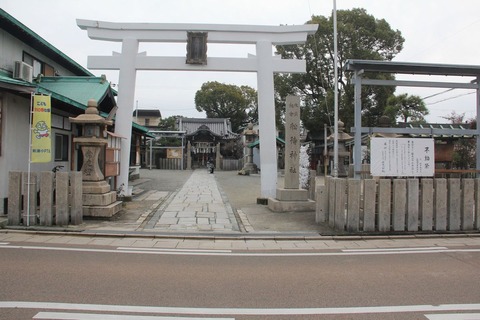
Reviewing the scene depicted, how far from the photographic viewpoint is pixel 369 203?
8.48 meters

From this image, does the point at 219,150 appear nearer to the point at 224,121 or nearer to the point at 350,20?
the point at 224,121

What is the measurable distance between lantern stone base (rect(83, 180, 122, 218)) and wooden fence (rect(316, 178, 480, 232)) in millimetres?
6102

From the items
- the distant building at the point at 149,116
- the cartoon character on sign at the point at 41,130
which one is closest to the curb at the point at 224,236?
the cartoon character on sign at the point at 41,130

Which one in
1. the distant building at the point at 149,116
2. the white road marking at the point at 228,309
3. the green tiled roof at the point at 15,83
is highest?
the distant building at the point at 149,116

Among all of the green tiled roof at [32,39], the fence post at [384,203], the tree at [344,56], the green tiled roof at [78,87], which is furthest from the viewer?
the tree at [344,56]

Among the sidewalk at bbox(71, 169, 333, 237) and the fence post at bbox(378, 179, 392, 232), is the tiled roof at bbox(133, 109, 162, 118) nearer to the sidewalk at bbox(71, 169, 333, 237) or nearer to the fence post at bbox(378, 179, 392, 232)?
the sidewalk at bbox(71, 169, 333, 237)

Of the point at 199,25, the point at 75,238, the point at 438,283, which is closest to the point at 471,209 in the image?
the point at 438,283

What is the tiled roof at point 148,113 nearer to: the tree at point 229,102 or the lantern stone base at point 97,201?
the tree at point 229,102

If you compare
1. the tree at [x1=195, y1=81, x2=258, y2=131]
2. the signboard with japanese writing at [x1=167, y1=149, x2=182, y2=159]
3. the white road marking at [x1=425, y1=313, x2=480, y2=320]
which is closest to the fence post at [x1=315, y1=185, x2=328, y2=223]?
the white road marking at [x1=425, y1=313, x2=480, y2=320]

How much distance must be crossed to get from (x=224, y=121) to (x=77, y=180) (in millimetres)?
38502

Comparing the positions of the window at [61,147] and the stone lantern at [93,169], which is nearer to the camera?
the stone lantern at [93,169]

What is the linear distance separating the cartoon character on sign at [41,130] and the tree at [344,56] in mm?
24947

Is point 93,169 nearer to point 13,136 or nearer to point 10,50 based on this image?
point 13,136

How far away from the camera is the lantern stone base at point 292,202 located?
1120 centimetres
